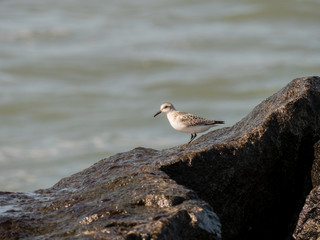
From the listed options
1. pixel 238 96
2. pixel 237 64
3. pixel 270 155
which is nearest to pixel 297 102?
pixel 270 155

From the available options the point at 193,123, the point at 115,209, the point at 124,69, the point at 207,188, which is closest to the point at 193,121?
the point at 193,123

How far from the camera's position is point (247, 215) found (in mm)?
5844

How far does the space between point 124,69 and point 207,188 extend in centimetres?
1643

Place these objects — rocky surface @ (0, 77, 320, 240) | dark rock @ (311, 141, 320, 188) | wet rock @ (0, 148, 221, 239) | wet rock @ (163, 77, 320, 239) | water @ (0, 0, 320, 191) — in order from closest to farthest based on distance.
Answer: wet rock @ (0, 148, 221, 239), rocky surface @ (0, 77, 320, 240), wet rock @ (163, 77, 320, 239), dark rock @ (311, 141, 320, 188), water @ (0, 0, 320, 191)

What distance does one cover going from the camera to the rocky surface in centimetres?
482

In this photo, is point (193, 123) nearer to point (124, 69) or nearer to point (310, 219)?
point (310, 219)

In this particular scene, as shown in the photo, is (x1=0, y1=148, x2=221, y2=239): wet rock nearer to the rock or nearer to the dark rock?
the rock

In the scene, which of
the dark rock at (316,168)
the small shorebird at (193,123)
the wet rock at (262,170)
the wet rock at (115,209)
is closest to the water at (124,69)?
Answer: the small shorebird at (193,123)

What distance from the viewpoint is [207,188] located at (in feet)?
18.5

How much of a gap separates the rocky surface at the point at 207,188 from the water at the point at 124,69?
32.9ft

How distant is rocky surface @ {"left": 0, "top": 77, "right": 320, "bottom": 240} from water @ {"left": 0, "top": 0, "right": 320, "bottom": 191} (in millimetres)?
10022

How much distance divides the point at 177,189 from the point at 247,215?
3.74 feet

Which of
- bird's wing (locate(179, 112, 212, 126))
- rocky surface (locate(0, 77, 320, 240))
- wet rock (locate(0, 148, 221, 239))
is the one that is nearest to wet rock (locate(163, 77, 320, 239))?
rocky surface (locate(0, 77, 320, 240))

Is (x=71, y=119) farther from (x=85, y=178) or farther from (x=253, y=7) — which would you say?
(x=85, y=178)
